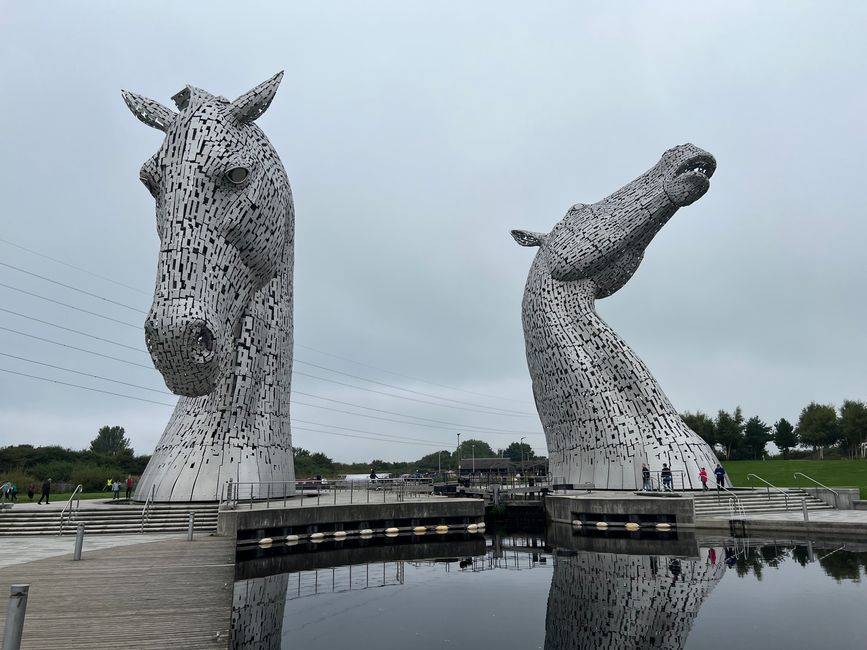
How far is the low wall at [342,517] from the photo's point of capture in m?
13.0

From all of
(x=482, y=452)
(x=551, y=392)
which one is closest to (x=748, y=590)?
(x=551, y=392)

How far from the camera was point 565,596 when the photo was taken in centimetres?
916

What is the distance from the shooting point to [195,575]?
7.69m

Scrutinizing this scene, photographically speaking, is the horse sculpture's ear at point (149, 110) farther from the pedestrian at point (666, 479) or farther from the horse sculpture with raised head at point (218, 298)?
the pedestrian at point (666, 479)

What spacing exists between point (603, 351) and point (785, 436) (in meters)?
53.4

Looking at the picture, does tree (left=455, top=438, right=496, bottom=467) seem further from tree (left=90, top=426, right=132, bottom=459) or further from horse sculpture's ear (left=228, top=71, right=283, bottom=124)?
horse sculpture's ear (left=228, top=71, right=283, bottom=124)

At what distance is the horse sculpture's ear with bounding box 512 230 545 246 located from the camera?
2448cm

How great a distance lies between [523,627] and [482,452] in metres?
123

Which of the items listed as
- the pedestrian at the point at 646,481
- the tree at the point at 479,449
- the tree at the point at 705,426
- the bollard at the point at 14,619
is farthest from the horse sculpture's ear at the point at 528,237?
the tree at the point at 479,449

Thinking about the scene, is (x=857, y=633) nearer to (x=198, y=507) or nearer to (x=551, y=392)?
(x=198, y=507)

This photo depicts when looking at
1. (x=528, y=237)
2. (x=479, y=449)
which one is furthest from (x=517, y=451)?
(x=528, y=237)

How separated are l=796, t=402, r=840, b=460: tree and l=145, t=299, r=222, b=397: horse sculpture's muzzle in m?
62.3

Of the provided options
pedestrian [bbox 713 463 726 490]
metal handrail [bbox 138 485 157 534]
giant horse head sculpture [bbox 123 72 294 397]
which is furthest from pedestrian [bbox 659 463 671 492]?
metal handrail [bbox 138 485 157 534]

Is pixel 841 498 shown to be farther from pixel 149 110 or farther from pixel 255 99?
pixel 149 110
